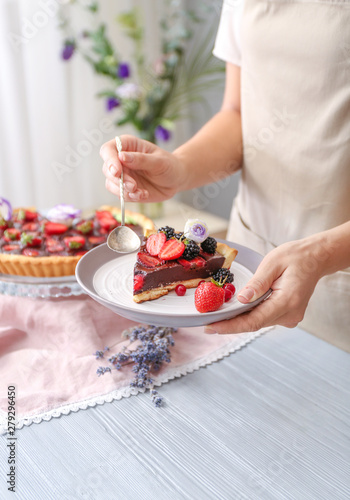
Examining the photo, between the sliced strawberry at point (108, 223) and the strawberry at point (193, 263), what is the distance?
1.57 ft

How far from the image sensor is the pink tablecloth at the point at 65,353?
1002mm

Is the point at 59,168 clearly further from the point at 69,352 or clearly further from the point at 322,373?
the point at 322,373

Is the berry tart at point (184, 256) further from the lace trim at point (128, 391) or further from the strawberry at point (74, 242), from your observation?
the strawberry at point (74, 242)

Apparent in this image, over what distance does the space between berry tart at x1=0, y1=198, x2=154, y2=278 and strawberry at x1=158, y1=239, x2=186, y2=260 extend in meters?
0.37

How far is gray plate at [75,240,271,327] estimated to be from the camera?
3.08ft

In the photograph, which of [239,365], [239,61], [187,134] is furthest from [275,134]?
[187,134]

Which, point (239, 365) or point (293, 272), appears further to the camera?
point (239, 365)

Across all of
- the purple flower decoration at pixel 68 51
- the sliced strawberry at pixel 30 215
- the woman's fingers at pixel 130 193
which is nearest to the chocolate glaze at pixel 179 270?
the woman's fingers at pixel 130 193

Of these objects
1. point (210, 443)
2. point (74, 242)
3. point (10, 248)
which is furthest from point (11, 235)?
point (210, 443)

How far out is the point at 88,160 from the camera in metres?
3.23

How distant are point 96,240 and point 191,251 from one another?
0.48 m

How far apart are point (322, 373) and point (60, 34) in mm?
2490

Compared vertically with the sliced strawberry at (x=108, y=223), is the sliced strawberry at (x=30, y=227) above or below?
below

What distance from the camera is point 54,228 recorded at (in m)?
1.62
